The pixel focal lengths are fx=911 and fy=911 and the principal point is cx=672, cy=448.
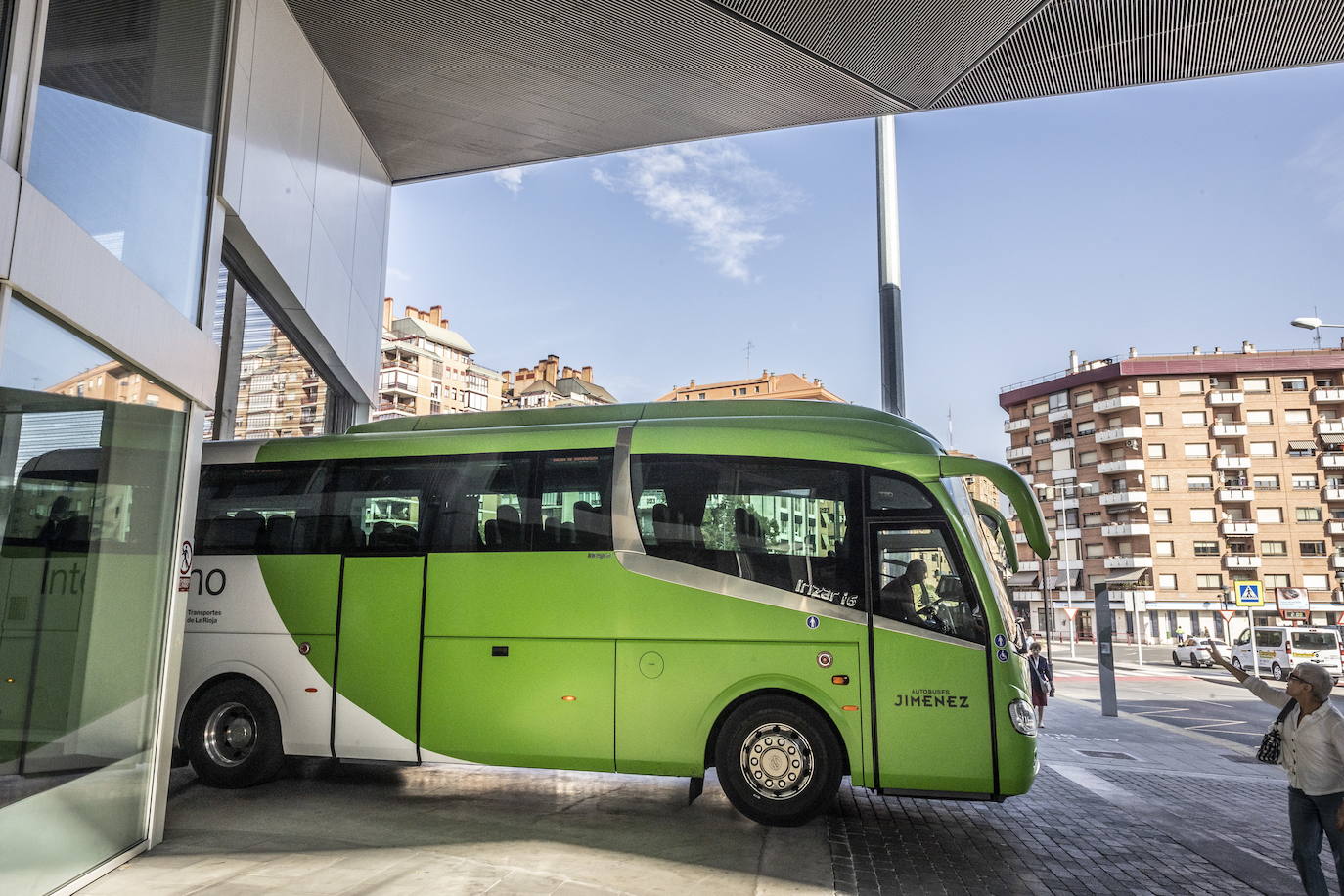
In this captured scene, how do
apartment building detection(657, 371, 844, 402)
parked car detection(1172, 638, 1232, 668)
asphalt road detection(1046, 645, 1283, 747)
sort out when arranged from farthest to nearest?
apartment building detection(657, 371, 844, 402)
parked car detection(1172, 638, 1232, 668)
asphalt road detection(1046, 645, 1283, 747)

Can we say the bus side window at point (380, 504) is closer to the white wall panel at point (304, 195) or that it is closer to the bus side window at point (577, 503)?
the bus side window at point (577, 503)

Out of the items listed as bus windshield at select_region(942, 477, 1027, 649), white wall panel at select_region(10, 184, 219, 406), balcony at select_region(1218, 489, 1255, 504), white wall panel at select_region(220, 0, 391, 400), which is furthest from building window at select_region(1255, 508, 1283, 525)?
white wall panel at select_region(10, 184, 219, 406)

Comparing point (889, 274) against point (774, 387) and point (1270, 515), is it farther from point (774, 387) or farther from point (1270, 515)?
point (774, 387)

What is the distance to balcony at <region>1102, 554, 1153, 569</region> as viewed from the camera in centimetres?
7250

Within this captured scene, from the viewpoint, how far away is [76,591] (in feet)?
18.1

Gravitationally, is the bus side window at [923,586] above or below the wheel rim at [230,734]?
above

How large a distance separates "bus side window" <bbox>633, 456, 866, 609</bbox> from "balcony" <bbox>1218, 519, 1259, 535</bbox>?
254 ft

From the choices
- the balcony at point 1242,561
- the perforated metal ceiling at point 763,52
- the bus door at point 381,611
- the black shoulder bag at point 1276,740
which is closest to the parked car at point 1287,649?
the perforated metal ceiling at point 763,52

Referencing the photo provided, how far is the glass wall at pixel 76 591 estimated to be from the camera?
188 inches

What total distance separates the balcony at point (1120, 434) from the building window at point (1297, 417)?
38.2ft

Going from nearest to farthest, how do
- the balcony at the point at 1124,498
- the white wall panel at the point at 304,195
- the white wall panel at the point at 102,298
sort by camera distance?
the white wall panel at the point at 102,298, the white wall panel at the point at 304,195, the balcony at the point at 1124,498

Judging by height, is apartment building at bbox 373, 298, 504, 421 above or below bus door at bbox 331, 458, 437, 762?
above

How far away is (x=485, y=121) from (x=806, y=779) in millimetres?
11106

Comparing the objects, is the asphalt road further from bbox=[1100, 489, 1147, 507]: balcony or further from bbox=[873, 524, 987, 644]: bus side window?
bbox=[1100, 489, 1147, 507]: balcony
